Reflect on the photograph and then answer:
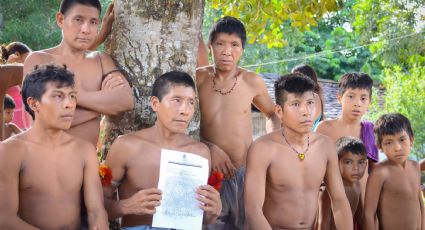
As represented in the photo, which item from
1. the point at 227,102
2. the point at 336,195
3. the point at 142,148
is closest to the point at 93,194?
the point at 142,148

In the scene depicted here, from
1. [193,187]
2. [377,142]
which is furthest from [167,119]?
[377,142]

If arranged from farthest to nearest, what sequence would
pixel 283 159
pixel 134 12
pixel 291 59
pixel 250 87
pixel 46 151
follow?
pixel 291 59
pixel 250 87
pixel 134 12
pixel 283 159
pixel 46 151

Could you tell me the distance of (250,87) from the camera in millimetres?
5449

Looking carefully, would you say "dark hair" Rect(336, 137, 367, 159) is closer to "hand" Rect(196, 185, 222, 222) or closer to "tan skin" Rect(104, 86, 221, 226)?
"tan skin" Rect(104, 86, 221, 226)

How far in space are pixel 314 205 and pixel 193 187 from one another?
3.40 feet

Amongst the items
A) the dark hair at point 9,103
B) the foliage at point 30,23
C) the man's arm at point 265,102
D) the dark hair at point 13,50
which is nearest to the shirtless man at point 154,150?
the man's arm at point 265,102

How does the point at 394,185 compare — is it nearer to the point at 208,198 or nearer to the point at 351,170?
the point at 351,170

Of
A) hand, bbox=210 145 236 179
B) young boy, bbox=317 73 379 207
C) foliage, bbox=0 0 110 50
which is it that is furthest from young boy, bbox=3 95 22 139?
foliage, bbox=0 0 110 50

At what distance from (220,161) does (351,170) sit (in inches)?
50.1

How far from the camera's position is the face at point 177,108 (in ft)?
14.2

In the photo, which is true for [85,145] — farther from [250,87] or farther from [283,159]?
[250,87]

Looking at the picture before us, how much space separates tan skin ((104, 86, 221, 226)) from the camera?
424cm

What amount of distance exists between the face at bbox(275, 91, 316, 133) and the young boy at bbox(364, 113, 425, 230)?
102 centimetres

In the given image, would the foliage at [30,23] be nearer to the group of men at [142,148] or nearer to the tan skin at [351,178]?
the group of men at [142,148]
